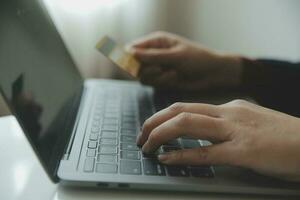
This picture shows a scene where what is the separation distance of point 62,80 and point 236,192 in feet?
1.27

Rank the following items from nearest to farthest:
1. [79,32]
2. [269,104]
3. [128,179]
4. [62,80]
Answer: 1. [128,179]
2. [62,80]
3. [269,104]
4. [79,32]

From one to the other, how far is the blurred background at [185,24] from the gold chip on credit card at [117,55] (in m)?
0.61

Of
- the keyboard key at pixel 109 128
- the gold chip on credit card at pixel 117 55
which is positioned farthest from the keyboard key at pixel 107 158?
the gold chip on credit card at pixel 117 55

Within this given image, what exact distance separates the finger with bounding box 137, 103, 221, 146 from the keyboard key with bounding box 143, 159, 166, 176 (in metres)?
0.05

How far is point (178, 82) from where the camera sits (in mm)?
876

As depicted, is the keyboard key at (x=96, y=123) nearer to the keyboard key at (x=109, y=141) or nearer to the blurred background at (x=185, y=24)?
the keyboard key at (x=109, y=141)

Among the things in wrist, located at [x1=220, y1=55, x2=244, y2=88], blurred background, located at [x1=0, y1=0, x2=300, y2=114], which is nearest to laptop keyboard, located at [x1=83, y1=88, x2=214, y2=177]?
wrist, located at [x1=220, y1=55, x2=244, y2=88]

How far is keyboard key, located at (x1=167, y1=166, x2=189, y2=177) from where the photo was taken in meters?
0.47

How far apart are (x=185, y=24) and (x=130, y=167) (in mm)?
1225

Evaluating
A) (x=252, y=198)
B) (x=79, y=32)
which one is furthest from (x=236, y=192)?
(x=79, y=32)

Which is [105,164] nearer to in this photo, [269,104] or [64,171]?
[64,171]

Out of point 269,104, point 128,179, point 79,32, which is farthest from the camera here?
point 79,32

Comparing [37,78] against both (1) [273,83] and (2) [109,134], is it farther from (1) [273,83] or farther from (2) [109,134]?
(1) [273,83]

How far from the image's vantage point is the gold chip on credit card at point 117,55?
78 cm
